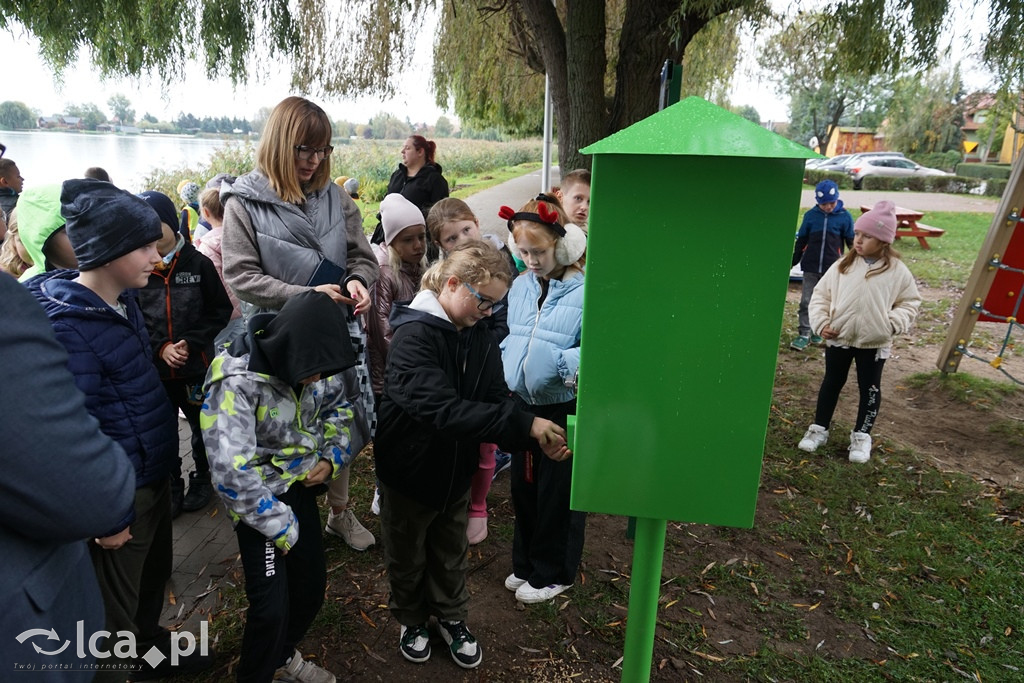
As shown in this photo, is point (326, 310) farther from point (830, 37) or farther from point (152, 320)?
point (830, 37)

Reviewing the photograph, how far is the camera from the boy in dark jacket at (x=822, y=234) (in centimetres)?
628

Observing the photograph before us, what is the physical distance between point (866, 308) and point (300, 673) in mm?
3589

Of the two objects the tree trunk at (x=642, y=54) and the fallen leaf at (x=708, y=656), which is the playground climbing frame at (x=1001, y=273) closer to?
the tree trunk at (x=642, y=54)

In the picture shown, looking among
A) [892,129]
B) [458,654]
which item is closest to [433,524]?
[458,654]

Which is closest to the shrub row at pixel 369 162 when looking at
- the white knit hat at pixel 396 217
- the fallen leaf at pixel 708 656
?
the white knit hat at pixel 396 217

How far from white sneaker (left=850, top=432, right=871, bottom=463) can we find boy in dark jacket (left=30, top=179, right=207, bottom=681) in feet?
13.0

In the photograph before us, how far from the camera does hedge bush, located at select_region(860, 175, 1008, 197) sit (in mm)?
25375

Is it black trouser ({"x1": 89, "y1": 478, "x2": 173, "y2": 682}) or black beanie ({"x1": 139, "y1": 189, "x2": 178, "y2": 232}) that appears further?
black beanie ({"x1": 139, "y1": 189, "x2": 178, "y2": 232})

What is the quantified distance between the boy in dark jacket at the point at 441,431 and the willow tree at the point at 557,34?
8.66 feet

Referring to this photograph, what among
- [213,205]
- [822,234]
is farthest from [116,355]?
[822,234]

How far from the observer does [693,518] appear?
1.48m

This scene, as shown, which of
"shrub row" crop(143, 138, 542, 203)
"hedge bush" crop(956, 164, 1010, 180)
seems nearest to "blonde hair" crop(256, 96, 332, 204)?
"shrub row" crop(143, 138, 542, 203)

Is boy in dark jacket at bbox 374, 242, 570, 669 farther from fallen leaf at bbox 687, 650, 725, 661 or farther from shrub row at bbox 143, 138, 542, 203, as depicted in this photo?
shrub row at bbox 143, 138, 542, 203

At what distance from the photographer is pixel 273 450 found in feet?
6.70
